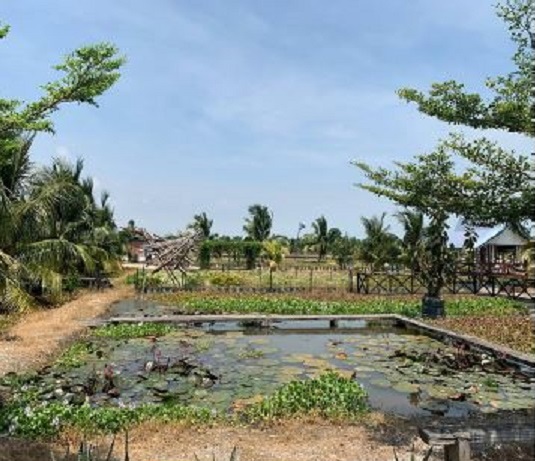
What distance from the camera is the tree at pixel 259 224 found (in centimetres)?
4750

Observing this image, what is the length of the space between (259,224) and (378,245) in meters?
16.9

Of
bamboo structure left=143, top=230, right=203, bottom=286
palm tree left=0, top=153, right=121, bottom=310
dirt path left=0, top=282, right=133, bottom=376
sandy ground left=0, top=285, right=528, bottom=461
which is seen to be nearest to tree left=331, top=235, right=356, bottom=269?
bamboo structure left=143, top=230, right=203, bottom=286

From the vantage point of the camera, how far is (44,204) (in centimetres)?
1608

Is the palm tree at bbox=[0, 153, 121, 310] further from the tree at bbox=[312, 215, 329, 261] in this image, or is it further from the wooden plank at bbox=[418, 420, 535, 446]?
the tree at bbox=[312, 215, 329, 261]

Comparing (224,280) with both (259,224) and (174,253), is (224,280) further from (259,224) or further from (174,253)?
(259,224)

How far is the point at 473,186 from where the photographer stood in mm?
5566

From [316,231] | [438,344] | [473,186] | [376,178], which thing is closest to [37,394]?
[376,178]

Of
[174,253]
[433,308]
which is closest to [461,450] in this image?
[433,308]

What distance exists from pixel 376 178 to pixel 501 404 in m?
4.69

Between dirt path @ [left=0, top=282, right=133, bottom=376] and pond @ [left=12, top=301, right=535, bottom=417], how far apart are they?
55cm

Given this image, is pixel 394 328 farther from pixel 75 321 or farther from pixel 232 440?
pixel 232 440

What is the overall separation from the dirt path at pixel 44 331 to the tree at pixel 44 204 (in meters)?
0.83

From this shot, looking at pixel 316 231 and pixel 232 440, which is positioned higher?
pixel 316 231

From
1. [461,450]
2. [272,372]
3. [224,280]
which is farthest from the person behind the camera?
[224,280]
